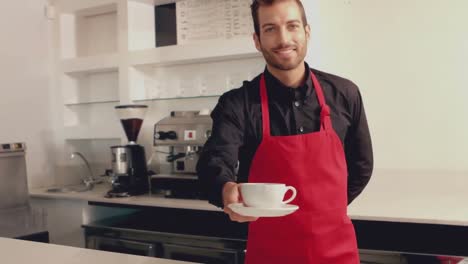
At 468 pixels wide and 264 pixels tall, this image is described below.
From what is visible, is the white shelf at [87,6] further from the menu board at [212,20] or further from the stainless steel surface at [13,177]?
the stainless steel surface at [13,177]

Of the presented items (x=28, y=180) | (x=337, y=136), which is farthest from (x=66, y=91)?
(x=337, y=136)

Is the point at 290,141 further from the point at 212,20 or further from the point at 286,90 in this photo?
the point at 212,20

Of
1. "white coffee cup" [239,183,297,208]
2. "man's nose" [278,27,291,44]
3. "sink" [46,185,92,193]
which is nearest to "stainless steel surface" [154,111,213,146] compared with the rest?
"sink" [46,185,92,193]

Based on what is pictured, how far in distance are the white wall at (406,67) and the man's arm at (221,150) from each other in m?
1.31

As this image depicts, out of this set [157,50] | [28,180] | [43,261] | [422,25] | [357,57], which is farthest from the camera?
[28,180]

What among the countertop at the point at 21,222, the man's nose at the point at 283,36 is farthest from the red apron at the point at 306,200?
the countertop at the point at 21,222

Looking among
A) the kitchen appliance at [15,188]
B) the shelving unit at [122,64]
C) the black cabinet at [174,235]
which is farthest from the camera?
the shelving unit at [122,64]

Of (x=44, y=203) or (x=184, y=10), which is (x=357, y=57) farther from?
(x=44, y=203)

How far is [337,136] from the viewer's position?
1.65m

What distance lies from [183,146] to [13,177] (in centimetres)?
122

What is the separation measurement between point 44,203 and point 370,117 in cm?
225

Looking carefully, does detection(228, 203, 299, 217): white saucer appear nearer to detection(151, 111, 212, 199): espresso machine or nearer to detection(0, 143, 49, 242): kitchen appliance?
detection(151, 111, 212, 199): espresso machine

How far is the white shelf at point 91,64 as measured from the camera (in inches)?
139

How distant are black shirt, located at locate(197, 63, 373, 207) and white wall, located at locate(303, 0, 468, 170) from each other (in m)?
1.13
